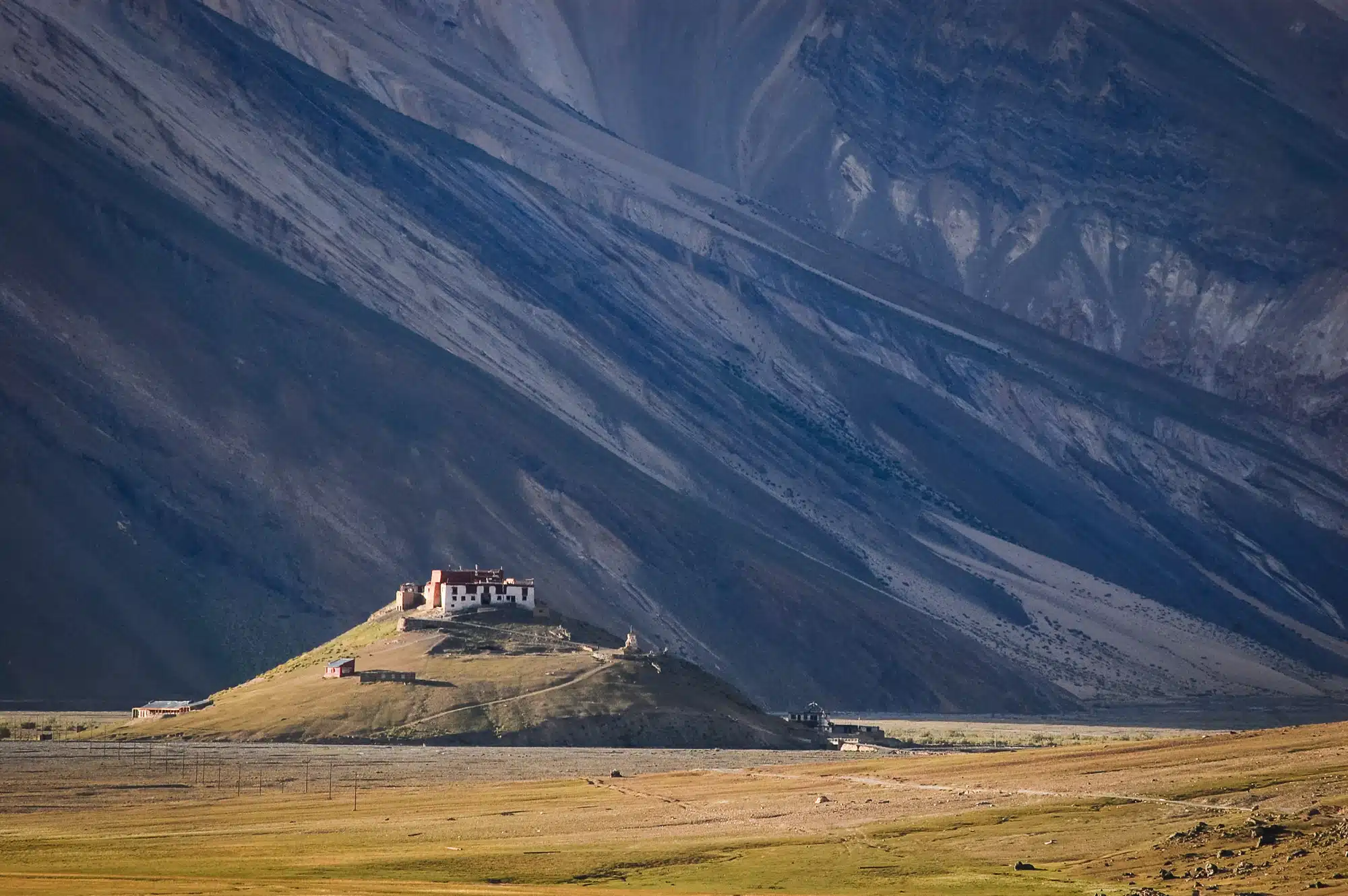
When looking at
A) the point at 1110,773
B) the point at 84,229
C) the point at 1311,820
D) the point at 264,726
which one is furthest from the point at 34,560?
the point at 1311,820

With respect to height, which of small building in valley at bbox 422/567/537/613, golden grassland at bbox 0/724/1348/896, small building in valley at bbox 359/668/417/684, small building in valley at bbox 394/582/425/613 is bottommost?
golden grassland at bbox 0/724/1348/896

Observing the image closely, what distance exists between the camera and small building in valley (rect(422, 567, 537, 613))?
88250 millimetres

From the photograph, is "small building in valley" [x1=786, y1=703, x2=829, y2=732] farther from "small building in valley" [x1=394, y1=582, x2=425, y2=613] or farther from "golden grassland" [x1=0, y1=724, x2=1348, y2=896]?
"golden grassland" [x1=0, y1=724, x2=1348, y2=896]

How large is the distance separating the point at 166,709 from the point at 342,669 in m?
8.71

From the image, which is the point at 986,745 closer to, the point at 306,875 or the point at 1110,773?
the point at 1110,773

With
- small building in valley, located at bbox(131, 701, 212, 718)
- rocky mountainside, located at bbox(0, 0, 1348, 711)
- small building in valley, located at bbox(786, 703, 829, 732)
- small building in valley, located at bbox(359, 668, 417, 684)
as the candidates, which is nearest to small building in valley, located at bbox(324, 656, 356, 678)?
small building in valley, located at bbox(359, 668, 417, 684)

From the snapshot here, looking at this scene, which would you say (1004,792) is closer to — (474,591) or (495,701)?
(495,701)

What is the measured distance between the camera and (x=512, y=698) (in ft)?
260

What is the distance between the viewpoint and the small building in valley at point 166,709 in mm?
84156

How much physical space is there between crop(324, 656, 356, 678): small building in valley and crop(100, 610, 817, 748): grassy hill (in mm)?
345

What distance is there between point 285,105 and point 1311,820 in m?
144

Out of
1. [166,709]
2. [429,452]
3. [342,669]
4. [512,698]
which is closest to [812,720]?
[512,698]

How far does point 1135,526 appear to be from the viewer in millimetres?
197000

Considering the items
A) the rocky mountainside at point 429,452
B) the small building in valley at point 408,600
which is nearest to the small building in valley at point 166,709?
the small building in valley at point 408,600
